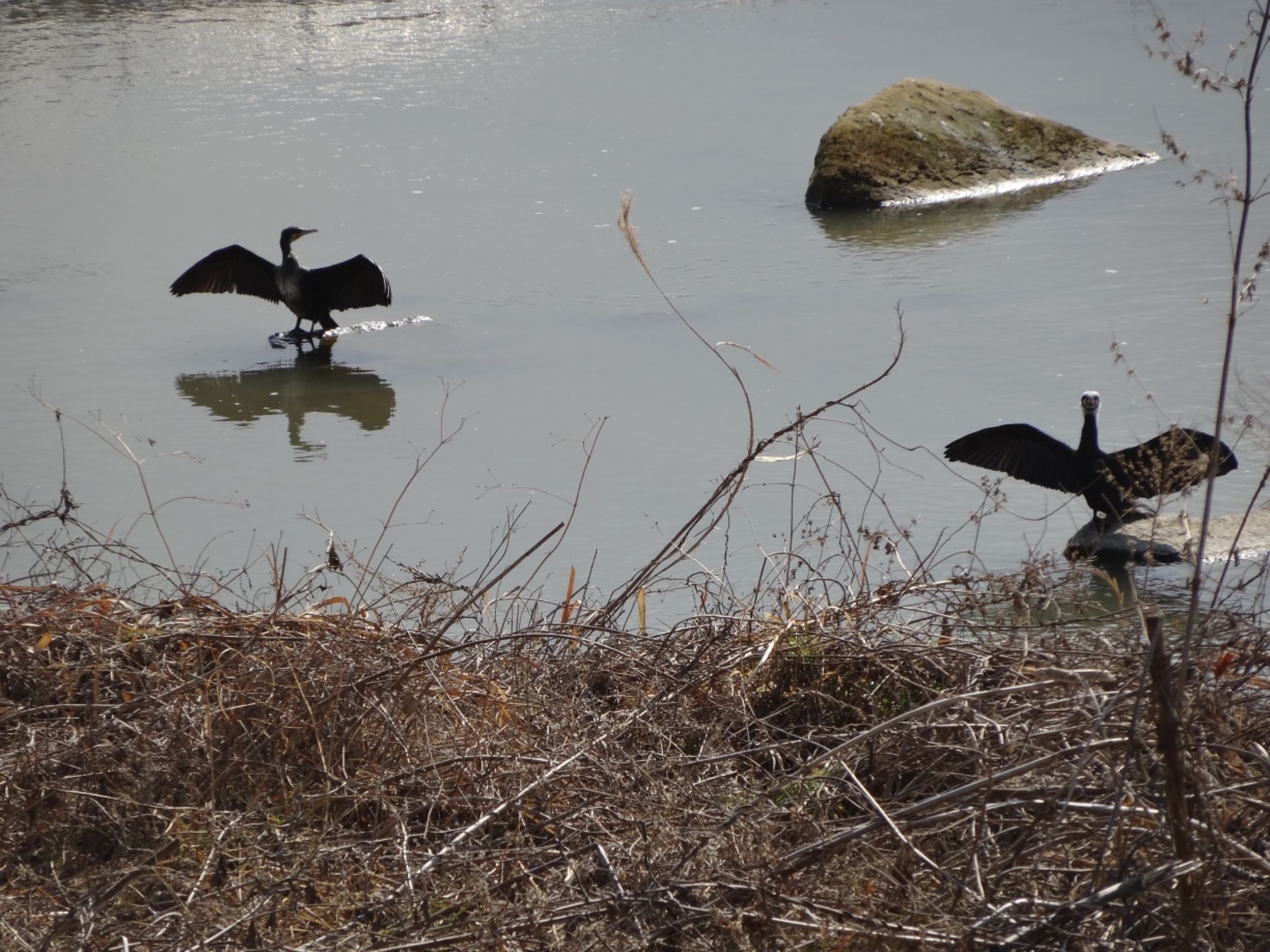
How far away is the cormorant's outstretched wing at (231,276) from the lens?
7547 mm

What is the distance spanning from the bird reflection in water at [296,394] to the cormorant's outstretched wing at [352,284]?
0.37 metres

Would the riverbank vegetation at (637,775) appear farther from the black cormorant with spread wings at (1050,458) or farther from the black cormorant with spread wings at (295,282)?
the black cormorant with spread wings at (295,282)

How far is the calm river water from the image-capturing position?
5180mm

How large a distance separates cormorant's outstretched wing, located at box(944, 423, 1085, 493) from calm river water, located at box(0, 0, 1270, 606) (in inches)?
7.7

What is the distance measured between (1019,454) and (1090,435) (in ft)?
0.77

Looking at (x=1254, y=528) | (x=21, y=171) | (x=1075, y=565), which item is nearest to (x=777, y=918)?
(x=1075, y=565)

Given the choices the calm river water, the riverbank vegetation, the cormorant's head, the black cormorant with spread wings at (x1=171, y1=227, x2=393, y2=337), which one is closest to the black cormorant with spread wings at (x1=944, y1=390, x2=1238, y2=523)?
the calm river water

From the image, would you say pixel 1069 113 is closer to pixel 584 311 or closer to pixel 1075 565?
pixel 584 311

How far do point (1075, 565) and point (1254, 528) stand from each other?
2.03 m

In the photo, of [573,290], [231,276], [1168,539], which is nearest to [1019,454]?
[1168,539]

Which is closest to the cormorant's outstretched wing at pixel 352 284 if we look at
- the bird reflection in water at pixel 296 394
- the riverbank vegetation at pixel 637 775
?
the bird reflection in water at pixel 296 394

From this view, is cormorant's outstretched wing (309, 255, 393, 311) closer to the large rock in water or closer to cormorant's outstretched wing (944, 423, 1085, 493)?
cormorant's outstretched wing (944, 423, 1085, 493)

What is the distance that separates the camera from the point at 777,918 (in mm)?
1872

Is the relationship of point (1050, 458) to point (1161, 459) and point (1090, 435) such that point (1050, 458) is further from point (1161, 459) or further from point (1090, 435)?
point (1161, 459)
